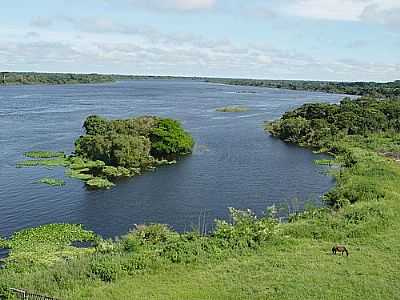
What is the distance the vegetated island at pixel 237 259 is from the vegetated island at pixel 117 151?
17692 mm

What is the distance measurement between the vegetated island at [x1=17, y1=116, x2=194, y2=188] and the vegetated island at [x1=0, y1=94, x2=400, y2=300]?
17692 mm

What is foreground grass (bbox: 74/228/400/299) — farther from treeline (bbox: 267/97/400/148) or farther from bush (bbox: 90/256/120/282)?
treeline (bbox: 267/97/400/148)

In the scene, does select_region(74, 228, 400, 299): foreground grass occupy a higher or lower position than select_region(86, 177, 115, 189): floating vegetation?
higher

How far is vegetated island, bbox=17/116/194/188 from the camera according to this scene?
5338 cm

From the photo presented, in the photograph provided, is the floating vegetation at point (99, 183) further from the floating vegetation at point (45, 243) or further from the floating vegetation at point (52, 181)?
the floating vegetation at point (45, 243)

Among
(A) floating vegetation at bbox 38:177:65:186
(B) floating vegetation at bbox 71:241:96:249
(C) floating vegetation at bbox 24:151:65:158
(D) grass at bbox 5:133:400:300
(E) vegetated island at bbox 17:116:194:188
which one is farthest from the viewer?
(C) floating vegetation at bbox 24:151:65:158

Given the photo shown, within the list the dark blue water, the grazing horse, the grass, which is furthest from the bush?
the grazing horse

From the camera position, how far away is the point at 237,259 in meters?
26.5

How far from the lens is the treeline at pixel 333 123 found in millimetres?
77500

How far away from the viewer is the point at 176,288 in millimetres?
22703

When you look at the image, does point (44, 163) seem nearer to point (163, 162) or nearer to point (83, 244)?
point (163, 162)

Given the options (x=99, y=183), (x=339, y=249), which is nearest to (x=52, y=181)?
(x=99, y=183)

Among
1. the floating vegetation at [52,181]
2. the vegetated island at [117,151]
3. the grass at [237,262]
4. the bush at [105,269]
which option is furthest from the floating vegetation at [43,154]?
the bush at [105,269]

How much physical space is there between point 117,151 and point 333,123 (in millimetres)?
40690
